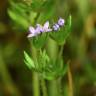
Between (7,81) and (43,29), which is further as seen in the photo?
(7,81)

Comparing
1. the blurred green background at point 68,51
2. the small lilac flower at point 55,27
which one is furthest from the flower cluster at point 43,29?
the blurred green background at point 68,51

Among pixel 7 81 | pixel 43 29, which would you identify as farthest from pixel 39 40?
pixel 7 81

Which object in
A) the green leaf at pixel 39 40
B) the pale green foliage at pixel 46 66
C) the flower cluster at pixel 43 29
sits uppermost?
the flower cluster at pixel 43 29

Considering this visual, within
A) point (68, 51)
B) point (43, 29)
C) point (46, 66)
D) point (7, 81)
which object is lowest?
point (46, 66)

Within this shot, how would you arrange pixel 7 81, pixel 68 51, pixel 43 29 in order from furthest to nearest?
pixel 68 51 → pixel 7 81 → pixel 43 29

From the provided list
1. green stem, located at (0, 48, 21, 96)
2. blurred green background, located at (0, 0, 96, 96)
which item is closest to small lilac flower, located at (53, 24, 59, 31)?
blurred green background, located at (0, 0, 96, 96)

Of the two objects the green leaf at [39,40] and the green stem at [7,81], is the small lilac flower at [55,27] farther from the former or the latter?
the green stem at [7,81]

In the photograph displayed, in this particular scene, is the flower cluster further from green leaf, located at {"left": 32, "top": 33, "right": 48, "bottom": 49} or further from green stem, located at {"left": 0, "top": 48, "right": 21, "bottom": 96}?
green stem, located at {"left": 0, "top": 48, "right": 21, "bottom": 96}

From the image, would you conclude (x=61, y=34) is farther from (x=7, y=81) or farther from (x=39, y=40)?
(x=7, y=81)
